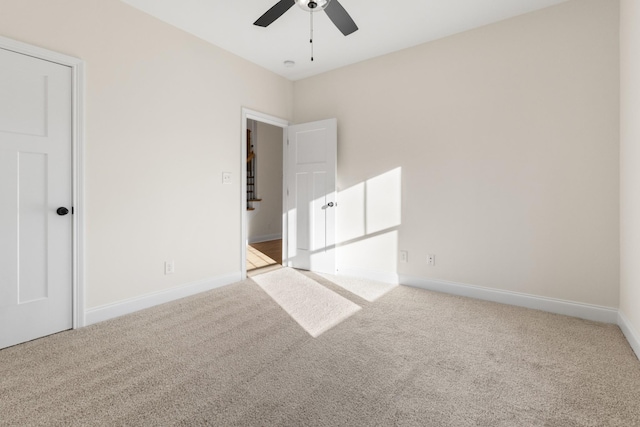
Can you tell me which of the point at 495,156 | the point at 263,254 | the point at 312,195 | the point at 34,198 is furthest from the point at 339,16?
the point at 263,254

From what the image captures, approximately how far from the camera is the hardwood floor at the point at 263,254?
4751 millimetres

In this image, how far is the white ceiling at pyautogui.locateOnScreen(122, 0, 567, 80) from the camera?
2730 millimetres

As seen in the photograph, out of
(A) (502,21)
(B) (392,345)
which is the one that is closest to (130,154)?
(B) (392,345)

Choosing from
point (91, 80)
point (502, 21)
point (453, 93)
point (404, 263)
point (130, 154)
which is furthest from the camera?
point (404, 263)

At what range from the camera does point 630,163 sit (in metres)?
2.22

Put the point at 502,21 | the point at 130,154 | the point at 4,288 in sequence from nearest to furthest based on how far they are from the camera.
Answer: the point at 4,288
the point at 130,154
the point at 502,21

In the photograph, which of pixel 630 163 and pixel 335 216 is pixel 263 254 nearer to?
pixel 335 216

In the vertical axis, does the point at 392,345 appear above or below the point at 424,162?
below

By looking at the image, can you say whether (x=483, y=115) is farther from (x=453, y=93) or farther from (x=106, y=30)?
(x=106, y=30)

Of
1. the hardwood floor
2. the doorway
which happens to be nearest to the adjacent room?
the hardwood floor

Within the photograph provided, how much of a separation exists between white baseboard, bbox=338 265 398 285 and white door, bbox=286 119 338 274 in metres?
0.16

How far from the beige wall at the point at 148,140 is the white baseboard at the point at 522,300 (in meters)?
2.28

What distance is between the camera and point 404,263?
362cm

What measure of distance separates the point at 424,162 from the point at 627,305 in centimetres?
203
